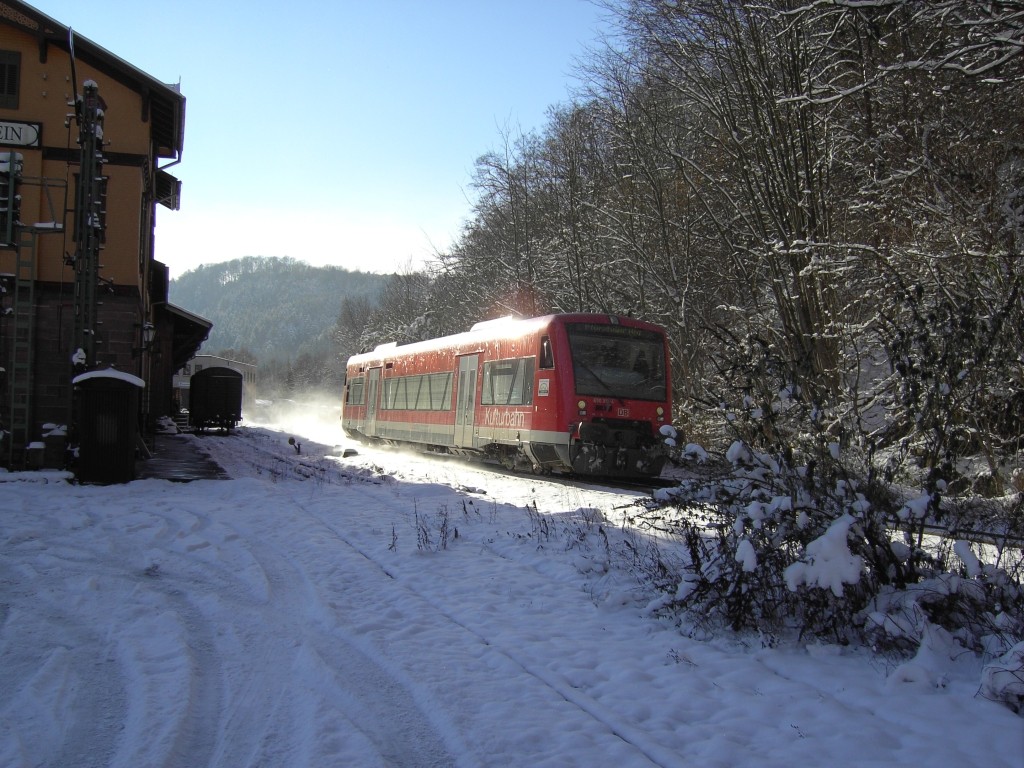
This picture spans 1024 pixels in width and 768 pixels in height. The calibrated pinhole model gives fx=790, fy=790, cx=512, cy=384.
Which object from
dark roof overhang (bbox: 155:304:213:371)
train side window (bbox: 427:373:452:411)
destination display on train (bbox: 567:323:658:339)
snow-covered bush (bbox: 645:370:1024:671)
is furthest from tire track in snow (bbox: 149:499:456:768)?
dark roof overhang (bbox: 155:304:213:371)

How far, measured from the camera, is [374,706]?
402 cm

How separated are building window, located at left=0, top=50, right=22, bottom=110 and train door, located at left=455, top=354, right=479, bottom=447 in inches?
439

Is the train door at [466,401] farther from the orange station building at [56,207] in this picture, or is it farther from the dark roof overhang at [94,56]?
the dark roof overhang at [94,56]

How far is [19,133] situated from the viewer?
1684cm

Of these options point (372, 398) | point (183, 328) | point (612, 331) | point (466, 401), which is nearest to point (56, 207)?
point (466, 401)

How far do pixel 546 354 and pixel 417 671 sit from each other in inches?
400

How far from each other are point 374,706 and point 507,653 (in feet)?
3.42

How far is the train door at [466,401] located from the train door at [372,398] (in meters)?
7.69

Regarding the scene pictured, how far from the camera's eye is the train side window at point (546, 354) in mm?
14188

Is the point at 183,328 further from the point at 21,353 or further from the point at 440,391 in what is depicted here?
the point at 440,391

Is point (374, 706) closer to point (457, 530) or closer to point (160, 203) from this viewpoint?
point (457, 530)

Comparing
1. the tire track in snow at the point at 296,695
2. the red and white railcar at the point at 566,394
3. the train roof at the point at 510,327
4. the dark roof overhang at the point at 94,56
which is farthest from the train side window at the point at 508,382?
the dark roof overhang at the point at 94,56

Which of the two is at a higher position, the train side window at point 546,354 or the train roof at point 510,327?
the train roof at point 510,327

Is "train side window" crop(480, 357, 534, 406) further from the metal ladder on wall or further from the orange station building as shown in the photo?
the metal ladder on wall
